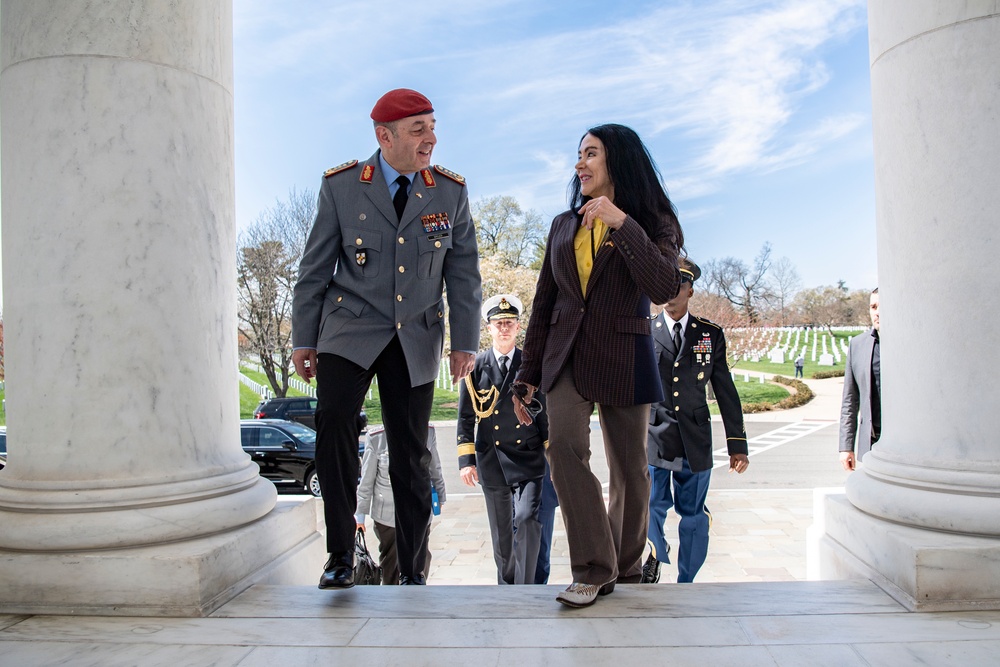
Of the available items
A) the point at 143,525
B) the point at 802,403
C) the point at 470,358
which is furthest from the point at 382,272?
the point at 802,403

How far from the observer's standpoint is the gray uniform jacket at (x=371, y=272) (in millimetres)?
3586

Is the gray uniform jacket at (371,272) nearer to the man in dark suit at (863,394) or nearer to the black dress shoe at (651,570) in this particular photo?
the black dress shoe at (651,570)

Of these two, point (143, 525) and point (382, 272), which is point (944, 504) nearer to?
point (382, 272)

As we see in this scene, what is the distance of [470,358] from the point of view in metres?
3.88

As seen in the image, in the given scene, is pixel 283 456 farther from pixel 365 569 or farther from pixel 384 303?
pixel 384 303

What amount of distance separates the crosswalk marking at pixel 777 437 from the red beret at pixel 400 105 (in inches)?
640

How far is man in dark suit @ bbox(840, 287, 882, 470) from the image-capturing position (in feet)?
17.6

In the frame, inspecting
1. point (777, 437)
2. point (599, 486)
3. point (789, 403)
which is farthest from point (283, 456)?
point (789, 403)

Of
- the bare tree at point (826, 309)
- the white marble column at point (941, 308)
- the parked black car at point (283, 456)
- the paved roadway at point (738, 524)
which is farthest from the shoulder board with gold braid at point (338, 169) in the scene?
the bare tree at point (826, 309)

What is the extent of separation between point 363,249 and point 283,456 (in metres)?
12.5

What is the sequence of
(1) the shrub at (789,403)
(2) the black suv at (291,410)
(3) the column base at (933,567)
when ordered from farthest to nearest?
1. (1) the shrub at (789,403)
2. (2) the black suv at (291,410)
3. (3) the column base at (933,567)

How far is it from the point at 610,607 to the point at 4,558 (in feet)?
7.99

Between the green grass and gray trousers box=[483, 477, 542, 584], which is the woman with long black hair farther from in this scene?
the green grass

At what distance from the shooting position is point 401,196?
3.76 meters
